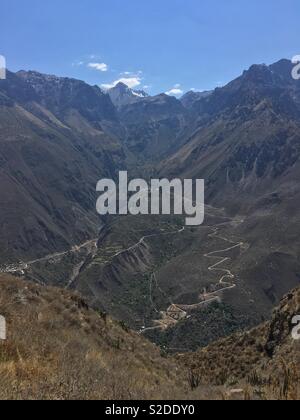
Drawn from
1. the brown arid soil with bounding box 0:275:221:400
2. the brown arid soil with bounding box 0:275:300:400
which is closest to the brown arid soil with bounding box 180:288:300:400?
the brown arid soil with bounding box 0:275:300:400

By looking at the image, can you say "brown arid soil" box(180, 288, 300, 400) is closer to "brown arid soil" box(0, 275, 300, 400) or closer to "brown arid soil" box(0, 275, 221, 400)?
"brown arid soil" box(0, 275, 300, 400)

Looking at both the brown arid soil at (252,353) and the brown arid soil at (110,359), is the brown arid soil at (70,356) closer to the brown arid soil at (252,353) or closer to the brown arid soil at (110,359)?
the brown arid soil at (110,359)

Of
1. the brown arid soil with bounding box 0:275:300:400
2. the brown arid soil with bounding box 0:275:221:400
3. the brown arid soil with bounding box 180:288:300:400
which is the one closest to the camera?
the brown arid soil with bounding box 0:275:221:400

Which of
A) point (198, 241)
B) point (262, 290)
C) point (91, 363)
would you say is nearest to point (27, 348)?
point (91, 363)

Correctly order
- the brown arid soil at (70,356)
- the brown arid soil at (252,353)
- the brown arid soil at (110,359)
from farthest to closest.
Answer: the brown arid soil at (252,353) < the brown arid soil at (110,359) < the brown arid soil at (70,356)

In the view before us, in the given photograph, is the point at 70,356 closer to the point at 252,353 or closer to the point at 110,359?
the point at 110,359

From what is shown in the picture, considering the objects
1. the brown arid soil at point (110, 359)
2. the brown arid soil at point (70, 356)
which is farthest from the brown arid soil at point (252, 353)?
the brown arid soil at point (70, 356)

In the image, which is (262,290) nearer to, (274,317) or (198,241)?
(198,241)

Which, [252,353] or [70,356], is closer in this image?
[70,356]

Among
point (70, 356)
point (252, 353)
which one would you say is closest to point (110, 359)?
point (70, 356)

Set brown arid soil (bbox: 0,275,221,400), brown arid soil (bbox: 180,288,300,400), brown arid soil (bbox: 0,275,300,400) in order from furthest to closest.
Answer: brown arid soil (bbox: 180,288,300,400)
brown arid soil (bbox: 0,275,300,400)
brown arid soil (bbox: 0,275,221,400)
